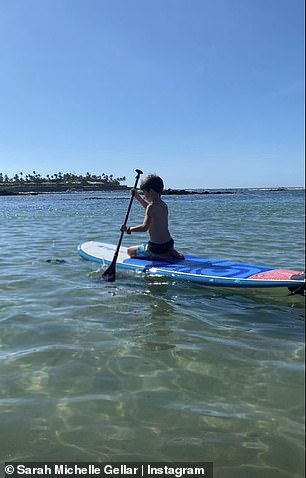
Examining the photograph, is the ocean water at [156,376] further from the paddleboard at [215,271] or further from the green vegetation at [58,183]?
the green vegetation at [58,183]

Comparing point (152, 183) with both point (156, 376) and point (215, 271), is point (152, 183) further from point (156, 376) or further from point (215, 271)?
point (156, 376)

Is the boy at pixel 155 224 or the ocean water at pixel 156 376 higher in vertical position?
the boy at pixel 155 224

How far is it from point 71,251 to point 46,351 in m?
7.13

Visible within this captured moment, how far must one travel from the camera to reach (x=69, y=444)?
3064 millimetres

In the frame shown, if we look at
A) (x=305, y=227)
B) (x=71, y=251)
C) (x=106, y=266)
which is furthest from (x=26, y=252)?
(x=305, y=227)

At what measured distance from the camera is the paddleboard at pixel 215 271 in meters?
6.06

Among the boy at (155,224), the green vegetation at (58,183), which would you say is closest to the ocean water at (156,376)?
the boy at (155,224)

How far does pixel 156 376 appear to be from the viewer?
3.95 meters

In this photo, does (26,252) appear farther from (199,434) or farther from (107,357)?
(199,434)

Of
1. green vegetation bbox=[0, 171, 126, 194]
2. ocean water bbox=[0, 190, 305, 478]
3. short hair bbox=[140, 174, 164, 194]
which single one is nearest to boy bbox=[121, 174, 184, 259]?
short hair bbox=[140, 174, 164, 194]

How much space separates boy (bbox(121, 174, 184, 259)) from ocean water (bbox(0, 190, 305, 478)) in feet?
3.67

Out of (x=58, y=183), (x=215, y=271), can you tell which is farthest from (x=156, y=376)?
(x=58, y=183)

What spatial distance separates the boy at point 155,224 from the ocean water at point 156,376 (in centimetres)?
112

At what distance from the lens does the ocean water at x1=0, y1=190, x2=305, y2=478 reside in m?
2.96
